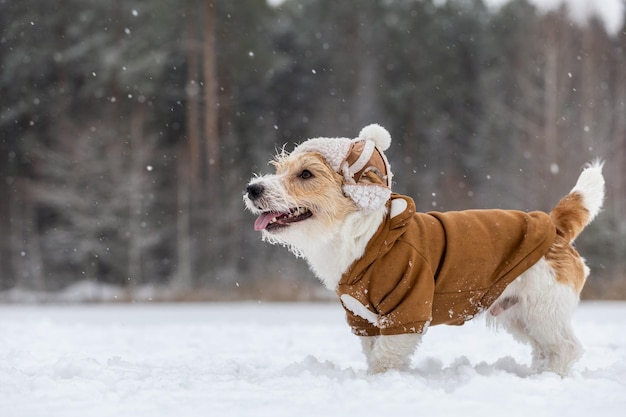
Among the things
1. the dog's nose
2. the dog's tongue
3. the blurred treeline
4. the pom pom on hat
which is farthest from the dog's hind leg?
the blurred treeline

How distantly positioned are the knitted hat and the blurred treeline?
40.5 ft

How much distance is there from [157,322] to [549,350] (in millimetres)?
6065

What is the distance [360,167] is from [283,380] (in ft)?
4.30

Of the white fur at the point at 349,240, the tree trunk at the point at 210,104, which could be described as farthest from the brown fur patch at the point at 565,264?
the tree trunk at the point at 210,104

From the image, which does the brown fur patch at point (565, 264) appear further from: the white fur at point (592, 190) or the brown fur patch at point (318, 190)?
the brown fur patch at point (318, 190)

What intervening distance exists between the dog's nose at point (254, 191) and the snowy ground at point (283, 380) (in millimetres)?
1038

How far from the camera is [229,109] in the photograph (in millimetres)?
20359

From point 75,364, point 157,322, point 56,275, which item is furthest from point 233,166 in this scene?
point 75,364

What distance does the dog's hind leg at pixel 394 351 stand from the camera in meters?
3.84

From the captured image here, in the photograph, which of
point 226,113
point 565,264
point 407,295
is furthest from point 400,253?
point 226,113

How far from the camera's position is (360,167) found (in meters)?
4.02

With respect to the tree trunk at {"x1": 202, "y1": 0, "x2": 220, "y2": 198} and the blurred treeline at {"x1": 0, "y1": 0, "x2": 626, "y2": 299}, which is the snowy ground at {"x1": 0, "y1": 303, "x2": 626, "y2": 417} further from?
the tree trunk at {"x1": 202, "y1": 0, "x2": 220, "y2": 198}

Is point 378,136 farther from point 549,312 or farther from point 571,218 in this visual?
point 549,312

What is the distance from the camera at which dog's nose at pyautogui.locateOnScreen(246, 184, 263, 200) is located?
3900mm
